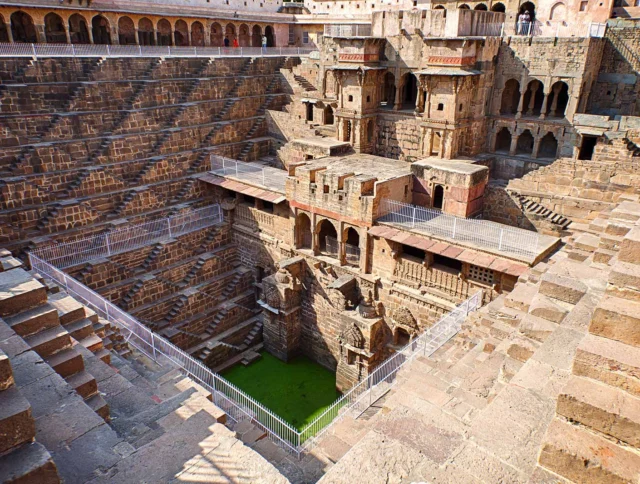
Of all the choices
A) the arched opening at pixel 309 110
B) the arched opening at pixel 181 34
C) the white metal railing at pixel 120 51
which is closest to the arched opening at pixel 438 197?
the arched opening at pixel 309 110

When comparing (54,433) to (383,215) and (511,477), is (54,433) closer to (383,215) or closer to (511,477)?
(511,477)

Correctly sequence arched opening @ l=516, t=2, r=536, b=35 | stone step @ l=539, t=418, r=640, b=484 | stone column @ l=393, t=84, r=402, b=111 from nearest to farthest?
1. stone step @ l=539, t=418, r=640, b=484
2. arched opening @ l=516, t=2, r=536, b=35
3. stone column @ l=393, t=84, r=402, b=111

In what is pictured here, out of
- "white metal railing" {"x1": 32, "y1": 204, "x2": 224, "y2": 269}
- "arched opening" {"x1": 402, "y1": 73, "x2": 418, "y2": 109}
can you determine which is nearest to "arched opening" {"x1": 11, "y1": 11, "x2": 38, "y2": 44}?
"white metal railing" {"x1": 32, "y1": 204, "x2": 224, "y2": 269}

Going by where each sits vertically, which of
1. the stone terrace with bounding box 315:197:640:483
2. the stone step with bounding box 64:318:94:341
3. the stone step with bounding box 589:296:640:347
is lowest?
the stone step with bounding box 64:318:94:341

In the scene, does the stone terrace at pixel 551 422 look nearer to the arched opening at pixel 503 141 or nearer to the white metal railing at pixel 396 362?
the white metal railing at pixel 396 362

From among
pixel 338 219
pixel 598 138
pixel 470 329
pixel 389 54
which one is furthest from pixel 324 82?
pixel 470 329

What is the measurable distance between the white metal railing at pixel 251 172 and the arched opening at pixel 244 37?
58.5 ft

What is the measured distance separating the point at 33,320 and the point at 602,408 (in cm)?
888

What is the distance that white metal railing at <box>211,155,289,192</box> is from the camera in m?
21.6

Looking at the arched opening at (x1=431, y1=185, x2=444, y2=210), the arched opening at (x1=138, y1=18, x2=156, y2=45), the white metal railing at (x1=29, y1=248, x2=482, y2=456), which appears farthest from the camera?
the arched opening at (x1=138, y1=18, x2=156, y2=45)

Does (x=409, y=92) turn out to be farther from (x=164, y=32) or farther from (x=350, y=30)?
(x=164, y=32)

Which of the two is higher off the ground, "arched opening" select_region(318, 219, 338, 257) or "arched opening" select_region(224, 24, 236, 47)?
"arched opening" select_region(224, 24, 236, 47)

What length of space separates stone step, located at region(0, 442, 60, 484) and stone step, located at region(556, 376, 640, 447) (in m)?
5.35

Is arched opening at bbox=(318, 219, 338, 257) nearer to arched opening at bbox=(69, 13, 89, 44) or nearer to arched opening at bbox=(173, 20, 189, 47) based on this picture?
arched opening at bbox=(69, 13, 89, 44)
